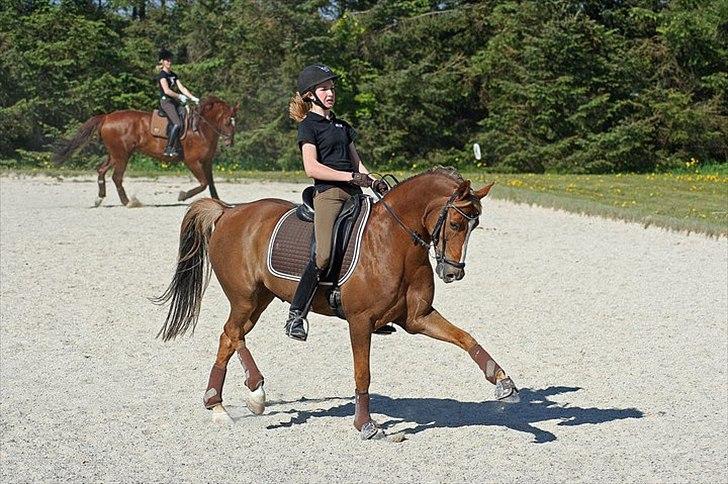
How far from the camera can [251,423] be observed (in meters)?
7.50

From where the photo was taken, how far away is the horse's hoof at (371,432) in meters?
6.98

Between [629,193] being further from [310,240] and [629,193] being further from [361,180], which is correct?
[361,180]

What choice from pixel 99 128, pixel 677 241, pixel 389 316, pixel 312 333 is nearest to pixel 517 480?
pixel 389 316

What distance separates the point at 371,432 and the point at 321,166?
179cm

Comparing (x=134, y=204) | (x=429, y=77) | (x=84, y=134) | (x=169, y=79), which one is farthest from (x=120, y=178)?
(x=429, y=77)

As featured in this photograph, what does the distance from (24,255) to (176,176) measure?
15.4 metres

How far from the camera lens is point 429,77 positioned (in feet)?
118

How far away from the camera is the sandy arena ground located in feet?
21.6

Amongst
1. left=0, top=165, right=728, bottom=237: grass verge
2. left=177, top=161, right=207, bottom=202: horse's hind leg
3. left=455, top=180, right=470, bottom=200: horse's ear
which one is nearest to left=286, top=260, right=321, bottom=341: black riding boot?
left=455, top=180, right=470, bottom=200: horse's ear

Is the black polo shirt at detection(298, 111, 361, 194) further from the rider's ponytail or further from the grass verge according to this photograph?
the grass verge

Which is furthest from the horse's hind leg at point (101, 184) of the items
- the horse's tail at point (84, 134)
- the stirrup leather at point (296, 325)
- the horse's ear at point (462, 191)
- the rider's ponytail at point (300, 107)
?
the horse's ear at point (462, 191)

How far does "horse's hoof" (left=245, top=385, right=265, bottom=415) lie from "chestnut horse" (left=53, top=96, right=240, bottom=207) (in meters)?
13.1

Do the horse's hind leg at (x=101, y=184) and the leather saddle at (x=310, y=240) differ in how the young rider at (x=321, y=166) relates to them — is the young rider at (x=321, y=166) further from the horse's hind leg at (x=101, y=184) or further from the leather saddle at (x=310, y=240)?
the horse's hind leg at (x=101, y=184)

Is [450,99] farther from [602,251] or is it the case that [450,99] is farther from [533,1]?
[602,251]
